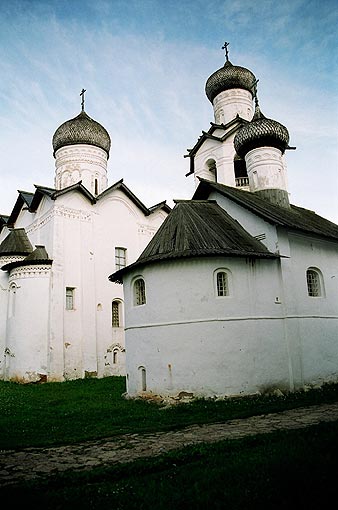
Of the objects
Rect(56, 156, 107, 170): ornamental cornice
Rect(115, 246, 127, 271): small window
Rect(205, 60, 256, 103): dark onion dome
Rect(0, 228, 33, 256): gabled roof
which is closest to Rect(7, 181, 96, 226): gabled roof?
Rect(0, 228, 33, 256): gabled roof

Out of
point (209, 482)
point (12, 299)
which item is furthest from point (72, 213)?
point (209, 482)

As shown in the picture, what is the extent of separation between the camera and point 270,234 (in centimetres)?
1149

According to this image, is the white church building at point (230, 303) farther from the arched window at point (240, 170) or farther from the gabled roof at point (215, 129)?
the gabled roof at point (215, 129)

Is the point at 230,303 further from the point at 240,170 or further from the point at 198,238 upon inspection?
the point at 240,170

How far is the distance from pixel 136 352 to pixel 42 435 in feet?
13.7

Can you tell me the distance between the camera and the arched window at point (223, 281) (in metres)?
10.5

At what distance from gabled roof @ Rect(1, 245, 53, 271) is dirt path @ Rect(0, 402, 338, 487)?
428 inches

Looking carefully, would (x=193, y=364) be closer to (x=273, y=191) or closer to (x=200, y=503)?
(x=200, y=503)

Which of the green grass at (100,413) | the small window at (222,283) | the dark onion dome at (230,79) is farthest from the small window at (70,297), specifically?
the dark onion dome at (230,79)

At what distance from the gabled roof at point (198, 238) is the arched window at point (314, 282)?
195 cm

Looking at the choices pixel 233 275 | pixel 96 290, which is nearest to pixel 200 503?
pixel 233 275

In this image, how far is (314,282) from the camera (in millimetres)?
12445

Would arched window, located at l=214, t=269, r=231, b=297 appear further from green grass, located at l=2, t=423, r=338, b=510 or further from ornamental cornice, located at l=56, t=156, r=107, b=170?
ornamental cornice, located at l=56, t=156, r=107, b=170

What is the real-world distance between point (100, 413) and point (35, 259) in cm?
891
